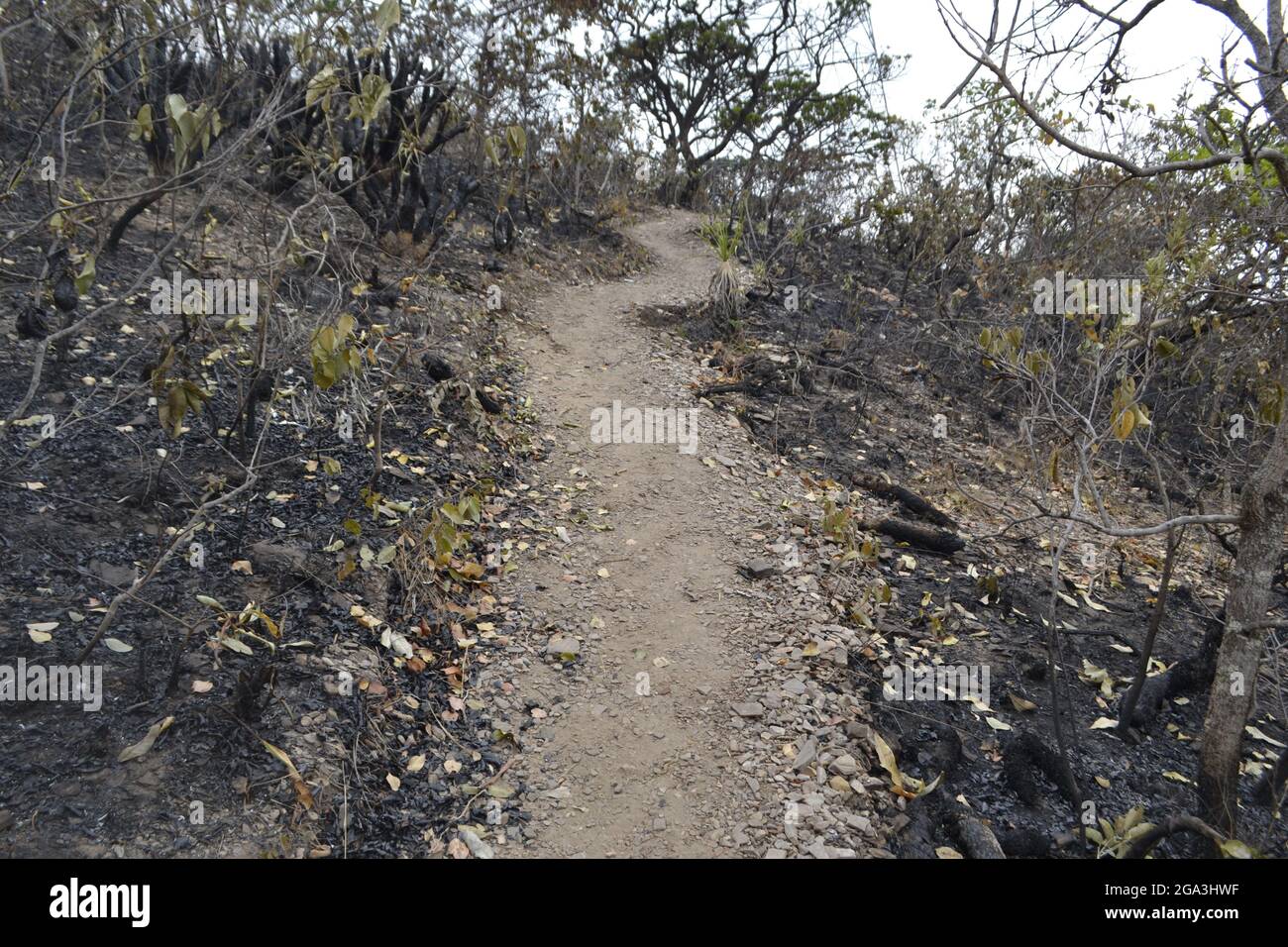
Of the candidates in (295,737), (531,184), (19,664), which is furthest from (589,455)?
(531,184)

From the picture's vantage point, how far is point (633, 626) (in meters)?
3.77

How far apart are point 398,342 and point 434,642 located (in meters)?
2.77

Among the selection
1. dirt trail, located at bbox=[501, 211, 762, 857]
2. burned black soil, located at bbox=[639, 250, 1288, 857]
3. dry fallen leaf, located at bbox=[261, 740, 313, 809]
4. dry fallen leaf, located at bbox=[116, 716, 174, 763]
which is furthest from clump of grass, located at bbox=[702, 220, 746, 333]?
dry fallen leaf, located at bbox=[116, 716, 174, 763]

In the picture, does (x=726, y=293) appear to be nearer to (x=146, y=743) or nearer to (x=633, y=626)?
(x=633, y=626)

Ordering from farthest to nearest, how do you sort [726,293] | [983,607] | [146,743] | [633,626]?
[726,293], [983,607], [633,626], [146,743]

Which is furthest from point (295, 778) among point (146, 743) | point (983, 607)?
point (983, 607)

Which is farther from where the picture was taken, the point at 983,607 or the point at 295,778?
the point at 983,607

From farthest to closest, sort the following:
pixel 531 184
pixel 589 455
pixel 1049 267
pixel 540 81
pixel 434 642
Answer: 1. pixel 531 184
2. pixel 540 81
3. pixel 1049 267
4. pixel 589 455
5. pixel 434 642

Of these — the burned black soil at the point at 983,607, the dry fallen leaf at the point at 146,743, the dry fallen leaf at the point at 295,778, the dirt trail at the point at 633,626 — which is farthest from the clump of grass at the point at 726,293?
the dry fallen leaf at the point at 146,743

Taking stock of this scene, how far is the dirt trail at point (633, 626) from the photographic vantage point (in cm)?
282

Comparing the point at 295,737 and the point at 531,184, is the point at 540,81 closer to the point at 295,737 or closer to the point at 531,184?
the point at 531,184

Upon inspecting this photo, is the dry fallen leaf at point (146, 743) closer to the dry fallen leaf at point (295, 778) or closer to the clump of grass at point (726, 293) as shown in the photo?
the dry fallen leaf at point (295, 778)

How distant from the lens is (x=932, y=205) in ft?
32.2

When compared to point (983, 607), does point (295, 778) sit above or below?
below
